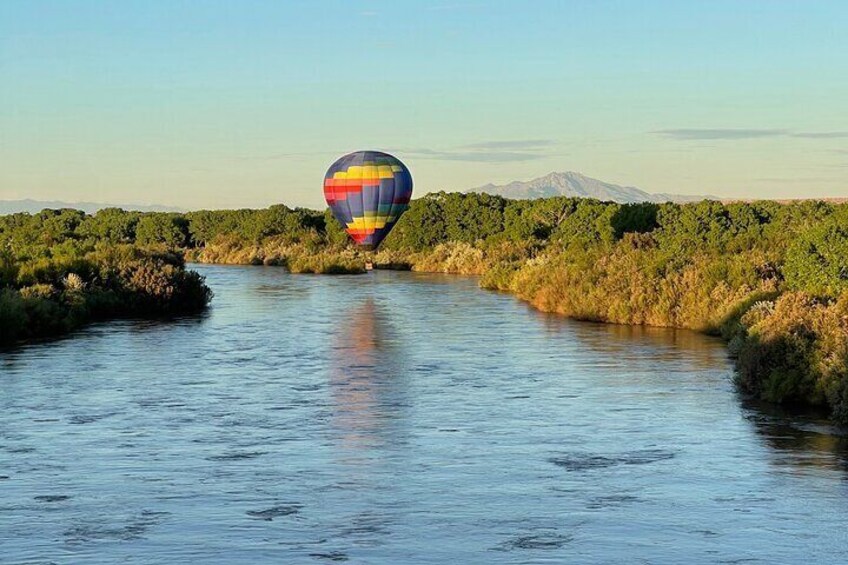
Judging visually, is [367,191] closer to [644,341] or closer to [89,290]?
[89,290]

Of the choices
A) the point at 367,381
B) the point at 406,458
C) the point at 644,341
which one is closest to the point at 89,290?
the point at 367,381

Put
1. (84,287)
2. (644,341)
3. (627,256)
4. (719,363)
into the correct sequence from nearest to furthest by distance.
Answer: (719,363)
(644,341)
(84,287)
(627,256)

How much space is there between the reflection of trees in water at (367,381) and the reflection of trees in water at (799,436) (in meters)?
6.41

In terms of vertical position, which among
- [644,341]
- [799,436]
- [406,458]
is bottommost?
[406,458]

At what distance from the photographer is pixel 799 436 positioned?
73.3ft

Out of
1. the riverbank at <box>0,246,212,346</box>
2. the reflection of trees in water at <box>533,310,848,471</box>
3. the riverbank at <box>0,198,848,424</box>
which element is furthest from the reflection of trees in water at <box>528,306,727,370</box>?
the riverbank at <box>0,246,212,346</box>

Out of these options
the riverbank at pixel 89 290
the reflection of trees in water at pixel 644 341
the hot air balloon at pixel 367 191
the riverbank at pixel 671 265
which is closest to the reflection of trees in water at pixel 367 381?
the reflection of trees in water at pixel 644 341

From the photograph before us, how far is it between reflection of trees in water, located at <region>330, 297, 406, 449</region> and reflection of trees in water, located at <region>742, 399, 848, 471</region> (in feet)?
21.0

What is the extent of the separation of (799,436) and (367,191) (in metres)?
62.2

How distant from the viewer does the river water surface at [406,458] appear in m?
15.7

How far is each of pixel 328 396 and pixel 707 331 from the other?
16422 mm

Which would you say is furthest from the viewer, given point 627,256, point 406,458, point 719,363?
point 627,256

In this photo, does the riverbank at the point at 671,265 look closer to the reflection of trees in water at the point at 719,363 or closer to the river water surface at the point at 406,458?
the reflection of trees in water at the point at 719,363

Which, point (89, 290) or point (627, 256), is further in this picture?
point (627, 256)
